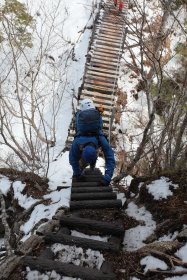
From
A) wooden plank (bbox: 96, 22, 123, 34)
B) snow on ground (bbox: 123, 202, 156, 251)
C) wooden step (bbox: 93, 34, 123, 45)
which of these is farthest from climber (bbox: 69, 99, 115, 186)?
wooden plank (bbox: 96, 22, 123, 34)

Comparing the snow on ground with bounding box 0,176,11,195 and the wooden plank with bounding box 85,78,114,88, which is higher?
the wooden plank with bounding box 85,78,114,88

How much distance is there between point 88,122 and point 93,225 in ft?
5.58

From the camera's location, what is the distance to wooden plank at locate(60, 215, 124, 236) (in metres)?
3.74

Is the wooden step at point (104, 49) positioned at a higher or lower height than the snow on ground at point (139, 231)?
higher

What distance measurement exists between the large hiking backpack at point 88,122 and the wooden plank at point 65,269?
2.36 metres

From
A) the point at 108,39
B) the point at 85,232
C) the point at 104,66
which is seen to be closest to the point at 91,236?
the point at 85,232

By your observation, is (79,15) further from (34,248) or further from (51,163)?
(34,248)

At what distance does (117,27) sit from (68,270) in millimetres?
15981

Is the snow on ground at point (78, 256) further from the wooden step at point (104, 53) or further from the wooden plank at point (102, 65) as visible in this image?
the wooden step at point (104, 53)

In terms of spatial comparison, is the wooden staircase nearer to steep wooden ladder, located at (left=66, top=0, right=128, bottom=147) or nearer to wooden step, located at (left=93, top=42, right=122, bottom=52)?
steep wooden ladder, located at (left=66, top=0, right=128, bottom=147)

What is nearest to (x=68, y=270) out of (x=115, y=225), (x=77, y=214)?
(x=115, y=225)

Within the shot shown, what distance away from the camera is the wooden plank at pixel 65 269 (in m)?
2.90

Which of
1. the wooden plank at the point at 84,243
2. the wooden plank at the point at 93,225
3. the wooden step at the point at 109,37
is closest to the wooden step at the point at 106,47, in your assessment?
the wooden step at the point at 109,37

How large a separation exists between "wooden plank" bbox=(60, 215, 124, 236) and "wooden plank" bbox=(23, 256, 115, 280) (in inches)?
30.5
